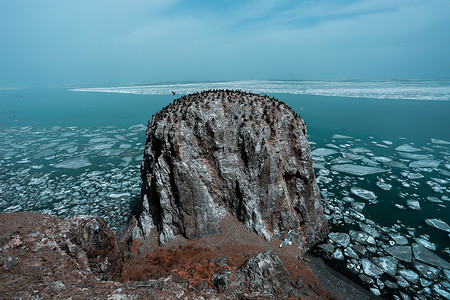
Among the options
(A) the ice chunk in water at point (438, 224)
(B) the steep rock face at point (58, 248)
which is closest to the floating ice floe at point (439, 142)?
(A) the ice chunk in water at point (438, 224)

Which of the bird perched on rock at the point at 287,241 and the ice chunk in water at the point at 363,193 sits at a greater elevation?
the bird perched on rock at the point at 287,241

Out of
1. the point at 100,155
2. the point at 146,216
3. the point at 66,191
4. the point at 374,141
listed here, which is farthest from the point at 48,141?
the point at 374,141

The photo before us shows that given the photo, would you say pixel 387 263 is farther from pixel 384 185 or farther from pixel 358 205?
pixel 384 185

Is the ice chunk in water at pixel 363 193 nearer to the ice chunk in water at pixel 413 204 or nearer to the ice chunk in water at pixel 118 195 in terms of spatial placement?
the ice chunk in water at pixel 413 204

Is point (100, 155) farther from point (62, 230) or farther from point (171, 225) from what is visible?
point (62, 230)

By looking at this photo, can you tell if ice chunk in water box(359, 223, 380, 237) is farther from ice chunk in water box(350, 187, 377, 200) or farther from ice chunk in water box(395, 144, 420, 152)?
ice chunk in water box(395, 144, 420, 152)

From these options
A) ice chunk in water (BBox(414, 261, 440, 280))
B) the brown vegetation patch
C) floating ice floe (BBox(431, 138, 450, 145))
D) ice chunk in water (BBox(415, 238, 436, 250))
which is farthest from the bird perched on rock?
floating ice floe (BBox(431, 138, 450, 145))
